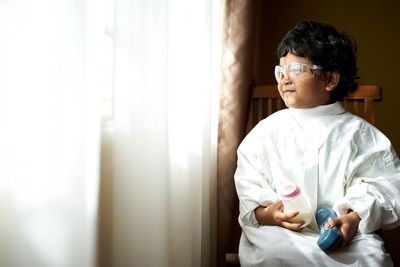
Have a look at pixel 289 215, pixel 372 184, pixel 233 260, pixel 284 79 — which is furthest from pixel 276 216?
pixel 284 79

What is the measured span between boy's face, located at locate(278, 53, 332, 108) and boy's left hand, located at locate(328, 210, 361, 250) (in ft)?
1.10

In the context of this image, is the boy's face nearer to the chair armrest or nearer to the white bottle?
the white bottle

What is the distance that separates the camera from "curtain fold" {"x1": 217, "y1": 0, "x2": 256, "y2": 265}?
125 cm

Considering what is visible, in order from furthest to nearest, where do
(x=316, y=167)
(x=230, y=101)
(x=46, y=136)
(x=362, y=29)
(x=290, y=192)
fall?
1. (x=362, y=29)
2. (x=230, y=101)
3. (x=316, y=167)
4. (x=290, y=192)
5. (x=46, y=136)

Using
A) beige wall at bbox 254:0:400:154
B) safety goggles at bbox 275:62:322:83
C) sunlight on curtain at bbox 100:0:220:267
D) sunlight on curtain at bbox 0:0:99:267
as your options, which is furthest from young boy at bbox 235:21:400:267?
beige wall at bbox 254:0:400:154

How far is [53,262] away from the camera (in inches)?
26.0

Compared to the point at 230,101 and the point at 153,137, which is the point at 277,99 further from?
the point at 153,137

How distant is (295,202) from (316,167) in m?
0.15

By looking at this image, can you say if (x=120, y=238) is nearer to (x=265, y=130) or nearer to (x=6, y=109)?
(x=6, y=109)

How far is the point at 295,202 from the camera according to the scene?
3.13ft

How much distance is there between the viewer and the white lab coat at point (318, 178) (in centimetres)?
93

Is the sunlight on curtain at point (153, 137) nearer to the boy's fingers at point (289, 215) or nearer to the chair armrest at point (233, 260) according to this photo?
the chair armrest at point (233, 260)

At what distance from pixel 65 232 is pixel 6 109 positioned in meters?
0.22

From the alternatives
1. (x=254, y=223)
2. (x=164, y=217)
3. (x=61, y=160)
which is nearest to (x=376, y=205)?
(x=254, y=223)
